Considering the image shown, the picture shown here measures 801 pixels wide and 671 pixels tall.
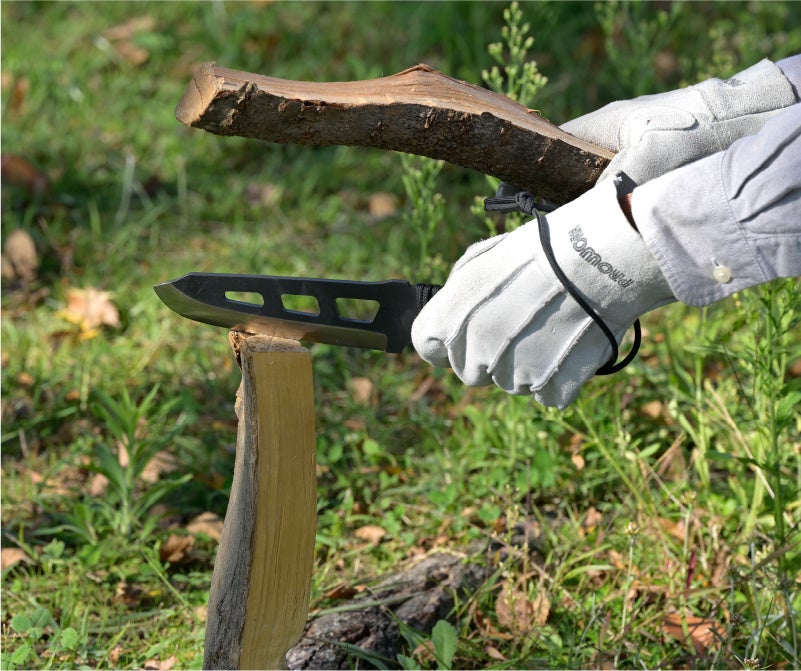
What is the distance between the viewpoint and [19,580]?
84.0 inches

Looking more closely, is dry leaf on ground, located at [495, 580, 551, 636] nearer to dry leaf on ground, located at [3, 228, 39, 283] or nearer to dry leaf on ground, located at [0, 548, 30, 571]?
dry leaf on ground, located at [0, 548, 30, 571]

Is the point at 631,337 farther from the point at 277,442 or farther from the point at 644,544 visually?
the point at 277,442

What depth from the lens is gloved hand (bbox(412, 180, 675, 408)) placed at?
4.71 feet

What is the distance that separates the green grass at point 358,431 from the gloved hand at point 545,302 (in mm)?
507

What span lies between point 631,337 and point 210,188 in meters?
1.80

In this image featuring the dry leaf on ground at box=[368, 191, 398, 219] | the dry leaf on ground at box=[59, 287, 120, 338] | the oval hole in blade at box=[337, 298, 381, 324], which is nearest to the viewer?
the dry leaf on ground at box=[59, 287, 120, 338]

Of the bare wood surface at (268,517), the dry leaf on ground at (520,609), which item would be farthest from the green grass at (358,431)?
the bare wood surface at (268,517)

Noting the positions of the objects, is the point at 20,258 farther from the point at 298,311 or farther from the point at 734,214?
the point at 734,214

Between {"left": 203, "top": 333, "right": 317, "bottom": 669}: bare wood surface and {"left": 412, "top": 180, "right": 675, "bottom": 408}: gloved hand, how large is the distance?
0.81 feet

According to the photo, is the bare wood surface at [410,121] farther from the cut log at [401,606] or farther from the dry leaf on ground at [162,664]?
the dry leaf on ground at [162,664]

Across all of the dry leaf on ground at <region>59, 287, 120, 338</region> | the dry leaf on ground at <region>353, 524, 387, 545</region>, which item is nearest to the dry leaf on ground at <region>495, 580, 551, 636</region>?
the dry leaf on ground at <region>353, 524, 387, 545</region>

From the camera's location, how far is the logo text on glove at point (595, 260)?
1.43 meters

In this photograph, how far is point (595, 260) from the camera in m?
1.43

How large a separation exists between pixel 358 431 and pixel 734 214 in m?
1.44
